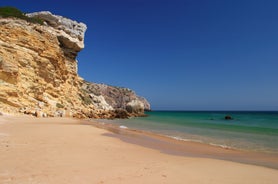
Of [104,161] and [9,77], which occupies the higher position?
[9,77]

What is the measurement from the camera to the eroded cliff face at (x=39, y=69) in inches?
751

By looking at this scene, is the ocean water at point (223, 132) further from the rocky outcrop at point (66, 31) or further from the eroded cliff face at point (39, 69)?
the rocky outcrop at point (66, 31)

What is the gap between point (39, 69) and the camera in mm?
25844

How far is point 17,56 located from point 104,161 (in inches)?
917

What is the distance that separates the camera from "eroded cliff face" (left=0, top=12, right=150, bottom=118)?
751 inches

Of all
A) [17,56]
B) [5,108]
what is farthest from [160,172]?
[17,56]

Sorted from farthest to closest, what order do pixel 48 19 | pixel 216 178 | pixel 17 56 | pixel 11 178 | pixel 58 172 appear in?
pixel 48 19, pixel 17 56, pixel 216 178, pixel 58 172, pixel 11 178

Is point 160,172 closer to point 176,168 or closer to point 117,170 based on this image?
point 176,168

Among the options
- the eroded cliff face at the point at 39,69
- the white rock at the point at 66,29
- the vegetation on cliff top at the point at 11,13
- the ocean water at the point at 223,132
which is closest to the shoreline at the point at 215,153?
the ocean water at the point at 223,132

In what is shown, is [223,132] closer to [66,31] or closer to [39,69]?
[39,69]

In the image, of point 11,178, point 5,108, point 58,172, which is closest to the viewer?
point 11,178

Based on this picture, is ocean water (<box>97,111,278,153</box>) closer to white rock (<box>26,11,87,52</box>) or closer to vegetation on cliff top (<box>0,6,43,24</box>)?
white rock (<box>26,11,87,52</box>)

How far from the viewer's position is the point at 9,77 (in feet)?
62.8

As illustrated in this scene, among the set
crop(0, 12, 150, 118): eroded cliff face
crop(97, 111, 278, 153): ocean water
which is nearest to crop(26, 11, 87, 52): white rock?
crop(0, 12, 150, 118): eroded cliff face
